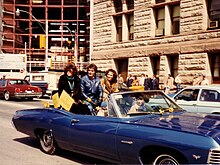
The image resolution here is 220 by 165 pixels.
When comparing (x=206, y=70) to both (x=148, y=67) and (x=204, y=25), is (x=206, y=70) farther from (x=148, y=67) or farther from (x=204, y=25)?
(x=148, y=67)

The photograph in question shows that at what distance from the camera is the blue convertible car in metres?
4.44

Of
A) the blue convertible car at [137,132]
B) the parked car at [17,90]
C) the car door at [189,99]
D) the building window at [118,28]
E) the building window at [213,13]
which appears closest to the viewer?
the blue convertible car at [137,132]

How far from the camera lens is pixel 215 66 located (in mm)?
21594

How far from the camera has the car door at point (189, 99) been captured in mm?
11258

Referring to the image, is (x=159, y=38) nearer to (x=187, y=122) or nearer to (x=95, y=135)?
(x=95, y=135)

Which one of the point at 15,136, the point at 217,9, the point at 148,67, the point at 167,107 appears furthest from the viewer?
the point at 148,67

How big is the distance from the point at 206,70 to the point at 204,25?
108 inches

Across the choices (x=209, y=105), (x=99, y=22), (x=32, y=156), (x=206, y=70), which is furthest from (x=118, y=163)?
(x=99, y=22)

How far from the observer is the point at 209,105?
1089 cm

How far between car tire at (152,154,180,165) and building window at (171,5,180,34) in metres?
20.1

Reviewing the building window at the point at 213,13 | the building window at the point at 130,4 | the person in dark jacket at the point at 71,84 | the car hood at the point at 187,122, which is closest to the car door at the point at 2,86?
the building window at the point at 130,4

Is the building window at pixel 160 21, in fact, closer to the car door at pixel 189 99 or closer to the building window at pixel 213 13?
the building window at pixel 213 13

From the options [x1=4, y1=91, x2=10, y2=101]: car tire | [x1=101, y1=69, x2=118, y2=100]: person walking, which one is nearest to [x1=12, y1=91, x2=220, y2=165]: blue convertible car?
[x1=101, y1=69, x2=118, y2=100]: person walking

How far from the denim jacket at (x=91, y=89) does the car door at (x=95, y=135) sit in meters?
1.27
